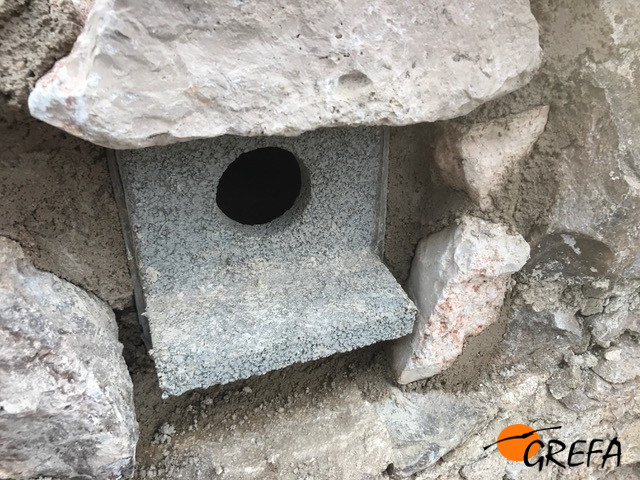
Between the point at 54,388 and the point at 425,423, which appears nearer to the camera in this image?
the point at 54,388

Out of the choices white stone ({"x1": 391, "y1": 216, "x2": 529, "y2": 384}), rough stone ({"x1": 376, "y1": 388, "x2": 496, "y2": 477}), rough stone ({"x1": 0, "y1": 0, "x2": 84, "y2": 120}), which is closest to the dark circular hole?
white stone ({"x1": 391, "y1": 216, "x2": 529, "y2": 384})

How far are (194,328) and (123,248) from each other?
0.72 feet

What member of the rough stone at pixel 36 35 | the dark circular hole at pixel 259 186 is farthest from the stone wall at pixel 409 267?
the dark circular hole at pixel 259 186

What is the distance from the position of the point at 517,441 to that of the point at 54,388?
3.60 feet

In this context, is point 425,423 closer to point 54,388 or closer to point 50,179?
point 54,388

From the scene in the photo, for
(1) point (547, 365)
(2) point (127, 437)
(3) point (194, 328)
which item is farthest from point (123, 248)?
(1) point (547, 365)

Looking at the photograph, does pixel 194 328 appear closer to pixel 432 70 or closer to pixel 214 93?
pixel 214 93

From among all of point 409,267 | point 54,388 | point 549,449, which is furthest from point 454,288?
point 54,388

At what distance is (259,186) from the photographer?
5.03 ft

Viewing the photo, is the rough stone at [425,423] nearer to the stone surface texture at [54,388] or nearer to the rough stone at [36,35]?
the stone surface texture at [54,388]

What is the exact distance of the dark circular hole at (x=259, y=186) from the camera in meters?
1.47

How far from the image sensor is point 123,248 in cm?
101

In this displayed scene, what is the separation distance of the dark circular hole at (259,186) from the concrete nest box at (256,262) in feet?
1.14

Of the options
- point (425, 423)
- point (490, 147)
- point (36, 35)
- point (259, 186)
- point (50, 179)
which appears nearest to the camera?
point (36, 35)
